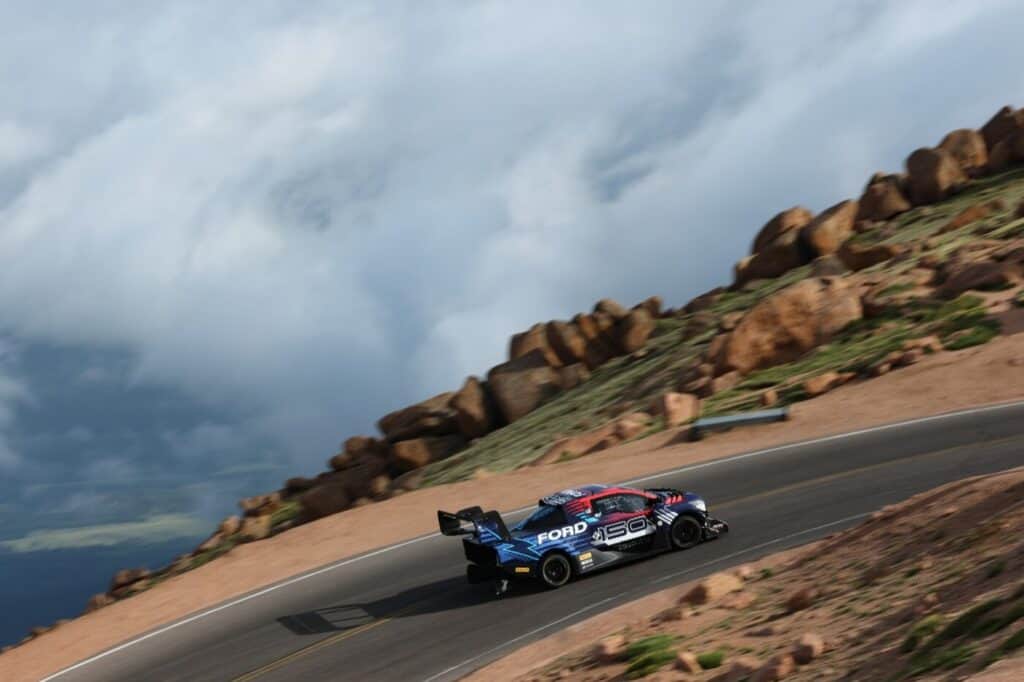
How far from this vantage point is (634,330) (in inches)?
2128

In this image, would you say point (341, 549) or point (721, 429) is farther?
point (721, 429)

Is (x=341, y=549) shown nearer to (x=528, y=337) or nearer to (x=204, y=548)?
(x=204, y=548)

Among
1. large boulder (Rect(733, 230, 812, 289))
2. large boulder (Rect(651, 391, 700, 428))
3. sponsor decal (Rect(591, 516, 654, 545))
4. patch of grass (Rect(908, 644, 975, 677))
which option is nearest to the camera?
patch of grass (Rect(908, 644, 975, 677))

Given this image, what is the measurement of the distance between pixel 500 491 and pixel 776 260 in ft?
98.0

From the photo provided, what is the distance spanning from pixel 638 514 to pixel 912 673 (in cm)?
1106

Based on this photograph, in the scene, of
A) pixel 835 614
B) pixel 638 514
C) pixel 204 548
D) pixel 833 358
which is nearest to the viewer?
pixel 835 614

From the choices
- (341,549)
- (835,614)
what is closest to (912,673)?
(835,614)

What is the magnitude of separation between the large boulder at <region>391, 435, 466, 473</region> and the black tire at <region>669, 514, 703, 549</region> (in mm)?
30248

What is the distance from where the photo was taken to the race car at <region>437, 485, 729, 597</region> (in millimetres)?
20078

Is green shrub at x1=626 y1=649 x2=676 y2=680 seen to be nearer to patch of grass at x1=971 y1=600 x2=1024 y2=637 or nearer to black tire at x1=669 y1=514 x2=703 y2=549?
patch of grass at x1=971 y1=600 x2=1024 y2=637

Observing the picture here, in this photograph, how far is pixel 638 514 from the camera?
2073 centimetres

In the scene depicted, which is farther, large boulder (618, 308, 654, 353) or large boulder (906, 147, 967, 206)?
large boulder (906, 147, 967, 206)

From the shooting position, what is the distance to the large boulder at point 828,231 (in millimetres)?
55000

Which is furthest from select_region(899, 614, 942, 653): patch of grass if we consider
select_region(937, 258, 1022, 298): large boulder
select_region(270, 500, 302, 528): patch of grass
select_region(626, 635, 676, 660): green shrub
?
select_region(270, 500, 302, 528): patch of grass
